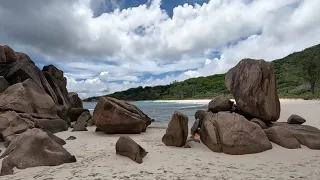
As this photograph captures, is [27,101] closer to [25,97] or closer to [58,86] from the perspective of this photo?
[25,97]

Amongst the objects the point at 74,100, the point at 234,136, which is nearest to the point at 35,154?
the point at 234,136

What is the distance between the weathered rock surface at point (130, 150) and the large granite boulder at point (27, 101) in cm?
726

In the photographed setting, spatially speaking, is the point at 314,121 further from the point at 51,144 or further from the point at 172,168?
the point at 51,144

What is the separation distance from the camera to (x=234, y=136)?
29.1ft

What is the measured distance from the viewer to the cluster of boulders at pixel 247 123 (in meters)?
8.94

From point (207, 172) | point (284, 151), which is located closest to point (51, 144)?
point (207, 172)

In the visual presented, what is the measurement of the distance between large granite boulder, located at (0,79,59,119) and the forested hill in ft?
119

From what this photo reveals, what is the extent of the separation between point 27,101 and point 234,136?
10385mm

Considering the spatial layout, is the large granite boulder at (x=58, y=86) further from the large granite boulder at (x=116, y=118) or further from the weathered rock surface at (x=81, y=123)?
the large granite boulder at (x=116, y=118)

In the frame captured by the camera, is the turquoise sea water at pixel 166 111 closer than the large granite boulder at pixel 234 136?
No

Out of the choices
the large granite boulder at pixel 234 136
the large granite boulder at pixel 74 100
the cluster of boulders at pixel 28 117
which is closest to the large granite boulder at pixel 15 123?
the cluster of boulders at pixel 28 117

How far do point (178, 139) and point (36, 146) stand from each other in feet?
16.5

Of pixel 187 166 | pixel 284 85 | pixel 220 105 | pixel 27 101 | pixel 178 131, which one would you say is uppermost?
pixel 284 85

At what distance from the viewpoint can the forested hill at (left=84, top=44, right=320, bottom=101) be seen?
1998 inches
